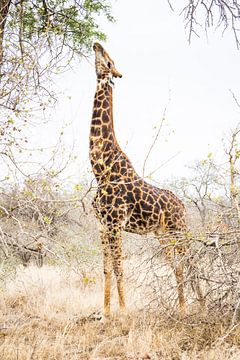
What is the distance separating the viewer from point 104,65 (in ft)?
18.7

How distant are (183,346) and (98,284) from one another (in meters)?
3.97

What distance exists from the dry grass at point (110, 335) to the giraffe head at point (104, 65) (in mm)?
2886

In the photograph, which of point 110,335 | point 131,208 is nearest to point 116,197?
point 131,208

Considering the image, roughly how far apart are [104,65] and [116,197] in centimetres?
179

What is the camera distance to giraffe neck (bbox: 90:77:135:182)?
5.39 m

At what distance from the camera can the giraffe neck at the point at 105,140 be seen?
5.39m

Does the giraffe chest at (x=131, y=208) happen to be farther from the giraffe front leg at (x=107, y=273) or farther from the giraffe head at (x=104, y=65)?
the giraffe head at (x=104, y=65)

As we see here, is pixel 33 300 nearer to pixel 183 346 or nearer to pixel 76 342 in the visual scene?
pixel 76 342

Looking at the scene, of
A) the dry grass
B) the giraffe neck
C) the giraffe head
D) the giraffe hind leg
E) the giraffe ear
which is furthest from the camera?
the giraffe ear

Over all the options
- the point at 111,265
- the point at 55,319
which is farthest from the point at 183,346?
the point at 55,319

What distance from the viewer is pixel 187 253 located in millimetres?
4191

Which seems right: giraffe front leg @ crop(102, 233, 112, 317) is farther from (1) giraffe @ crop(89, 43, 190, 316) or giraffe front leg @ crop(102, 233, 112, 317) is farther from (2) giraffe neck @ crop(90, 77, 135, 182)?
(2) giraffe neck @ crop(90, 77, 135, 182)

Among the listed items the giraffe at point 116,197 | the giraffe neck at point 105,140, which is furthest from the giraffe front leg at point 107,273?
the giraffe neck at point 105,140

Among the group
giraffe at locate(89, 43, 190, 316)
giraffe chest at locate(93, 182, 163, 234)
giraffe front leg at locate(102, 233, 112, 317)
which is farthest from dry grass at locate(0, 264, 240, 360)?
giraffe chest at locate(93, 182, 163, 234)
